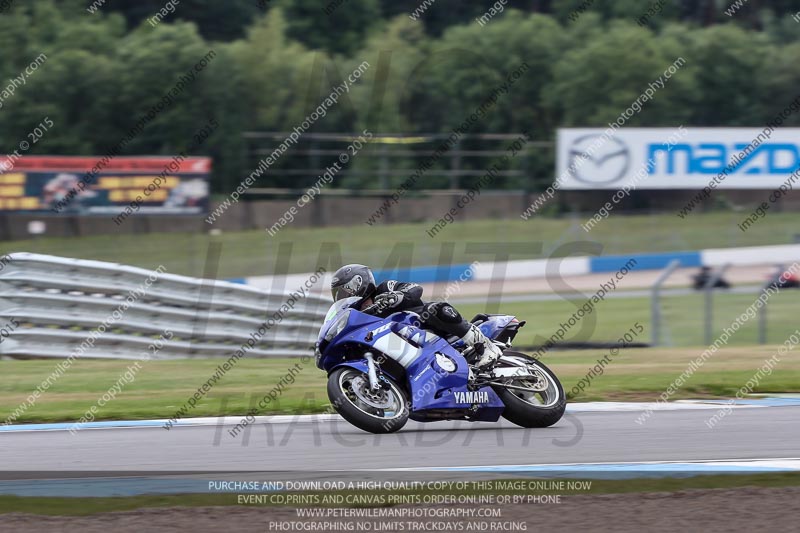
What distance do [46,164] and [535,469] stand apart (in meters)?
30.9

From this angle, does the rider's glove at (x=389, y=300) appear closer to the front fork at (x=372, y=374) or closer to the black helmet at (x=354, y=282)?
the black helmet at (x=354, y=282)

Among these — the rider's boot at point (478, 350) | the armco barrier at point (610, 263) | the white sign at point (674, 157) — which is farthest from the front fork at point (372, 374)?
the white sign at point (674, 157)

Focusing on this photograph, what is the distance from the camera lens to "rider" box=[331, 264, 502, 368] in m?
8.62

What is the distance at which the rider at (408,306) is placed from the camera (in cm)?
862

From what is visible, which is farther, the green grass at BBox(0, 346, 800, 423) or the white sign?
the white sign

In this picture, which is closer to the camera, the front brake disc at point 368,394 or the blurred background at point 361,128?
the front brake disc at point 368,394

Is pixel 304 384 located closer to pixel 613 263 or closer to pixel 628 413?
pixel 628 413

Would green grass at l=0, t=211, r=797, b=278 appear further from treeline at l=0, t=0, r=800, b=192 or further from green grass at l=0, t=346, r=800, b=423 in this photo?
green grass at l=0, t=346, r=800, b=423

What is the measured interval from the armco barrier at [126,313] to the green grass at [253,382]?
367mm

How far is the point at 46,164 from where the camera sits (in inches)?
1396

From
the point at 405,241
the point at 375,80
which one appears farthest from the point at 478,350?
the point at 375,80

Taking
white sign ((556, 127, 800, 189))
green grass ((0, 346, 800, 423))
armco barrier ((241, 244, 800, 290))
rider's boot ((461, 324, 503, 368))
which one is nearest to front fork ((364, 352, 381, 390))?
rider's boot ((461, 324, 503, 368))

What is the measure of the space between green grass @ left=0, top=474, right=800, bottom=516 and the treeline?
35.3 metres

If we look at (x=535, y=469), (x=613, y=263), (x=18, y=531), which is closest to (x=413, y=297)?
(x=535, y=469)
